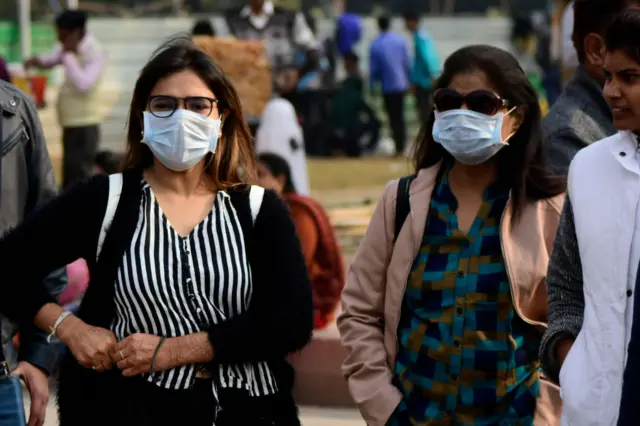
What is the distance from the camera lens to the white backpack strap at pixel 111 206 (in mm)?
3739

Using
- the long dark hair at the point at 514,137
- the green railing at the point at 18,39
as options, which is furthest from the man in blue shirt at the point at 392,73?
the long dark hair at the point at 514,137

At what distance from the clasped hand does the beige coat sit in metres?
0.65

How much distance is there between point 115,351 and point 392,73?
17199 mm

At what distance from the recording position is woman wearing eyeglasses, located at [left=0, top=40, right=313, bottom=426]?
3.66m

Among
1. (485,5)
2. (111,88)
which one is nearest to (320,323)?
(111,88)

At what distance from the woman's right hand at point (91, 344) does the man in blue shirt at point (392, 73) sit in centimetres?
1706

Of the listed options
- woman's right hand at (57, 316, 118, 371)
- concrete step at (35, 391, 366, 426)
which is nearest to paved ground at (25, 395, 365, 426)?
concrete step at (35, 391, 366, 426)

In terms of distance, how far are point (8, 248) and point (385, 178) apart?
13.8 metres

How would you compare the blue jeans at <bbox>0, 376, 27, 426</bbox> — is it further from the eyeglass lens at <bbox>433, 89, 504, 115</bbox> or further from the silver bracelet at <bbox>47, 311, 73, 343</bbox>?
the eyeglass lens at <bbox>433, 89, 504, 115</bbox>

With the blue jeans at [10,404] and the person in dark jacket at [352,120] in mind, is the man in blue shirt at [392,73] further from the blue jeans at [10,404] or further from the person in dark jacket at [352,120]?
the blue jeans at [10,404]

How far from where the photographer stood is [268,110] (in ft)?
38.2

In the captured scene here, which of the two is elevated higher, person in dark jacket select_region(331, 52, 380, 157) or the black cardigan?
the black cardigan

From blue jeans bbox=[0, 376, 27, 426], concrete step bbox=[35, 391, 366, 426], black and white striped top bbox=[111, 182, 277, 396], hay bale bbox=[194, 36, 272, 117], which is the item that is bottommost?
concrete step bbox=[35, 391, 366, 426]

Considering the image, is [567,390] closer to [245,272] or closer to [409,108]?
[245,272]
